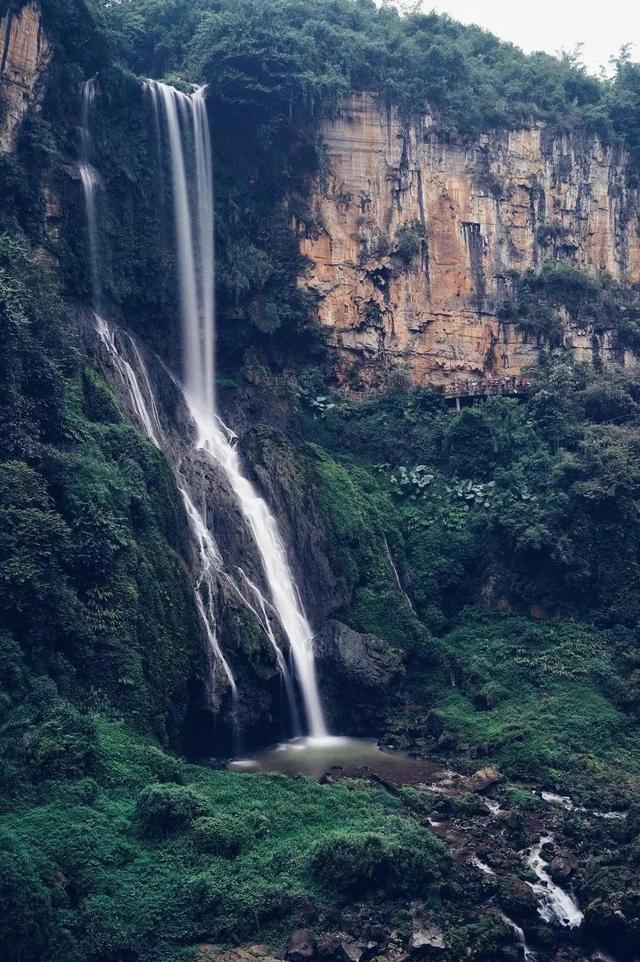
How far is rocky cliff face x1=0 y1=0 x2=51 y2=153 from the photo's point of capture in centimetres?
2558

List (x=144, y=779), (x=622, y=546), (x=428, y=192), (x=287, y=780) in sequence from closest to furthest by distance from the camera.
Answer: (x=144, y=779)
(x=287, y=780)
(x=622, y=546)
(x=428, y=192)

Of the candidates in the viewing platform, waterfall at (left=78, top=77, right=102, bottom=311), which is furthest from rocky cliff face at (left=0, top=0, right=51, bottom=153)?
the viewing platform

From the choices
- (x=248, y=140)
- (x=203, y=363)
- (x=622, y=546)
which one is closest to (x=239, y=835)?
(x=622, y=546)

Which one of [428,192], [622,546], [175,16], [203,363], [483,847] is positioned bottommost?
[483,847]

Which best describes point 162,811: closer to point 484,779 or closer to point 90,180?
point 484,779

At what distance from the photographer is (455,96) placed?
1388 inches

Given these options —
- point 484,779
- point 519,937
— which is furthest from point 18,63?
point 519,937

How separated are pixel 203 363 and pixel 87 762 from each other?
15426 mm

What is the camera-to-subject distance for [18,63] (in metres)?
26.0

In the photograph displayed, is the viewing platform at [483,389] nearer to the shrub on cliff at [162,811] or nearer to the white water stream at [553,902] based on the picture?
the white water stream at [553,902]

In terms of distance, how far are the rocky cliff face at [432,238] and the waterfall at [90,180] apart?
24.3 ft

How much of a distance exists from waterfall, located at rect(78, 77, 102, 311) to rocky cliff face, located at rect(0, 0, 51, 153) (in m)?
1.93

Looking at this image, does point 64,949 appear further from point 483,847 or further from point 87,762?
point 483,847

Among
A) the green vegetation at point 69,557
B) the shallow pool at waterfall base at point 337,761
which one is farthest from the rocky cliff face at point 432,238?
the shallow pool at waterfall base at point 337,761
